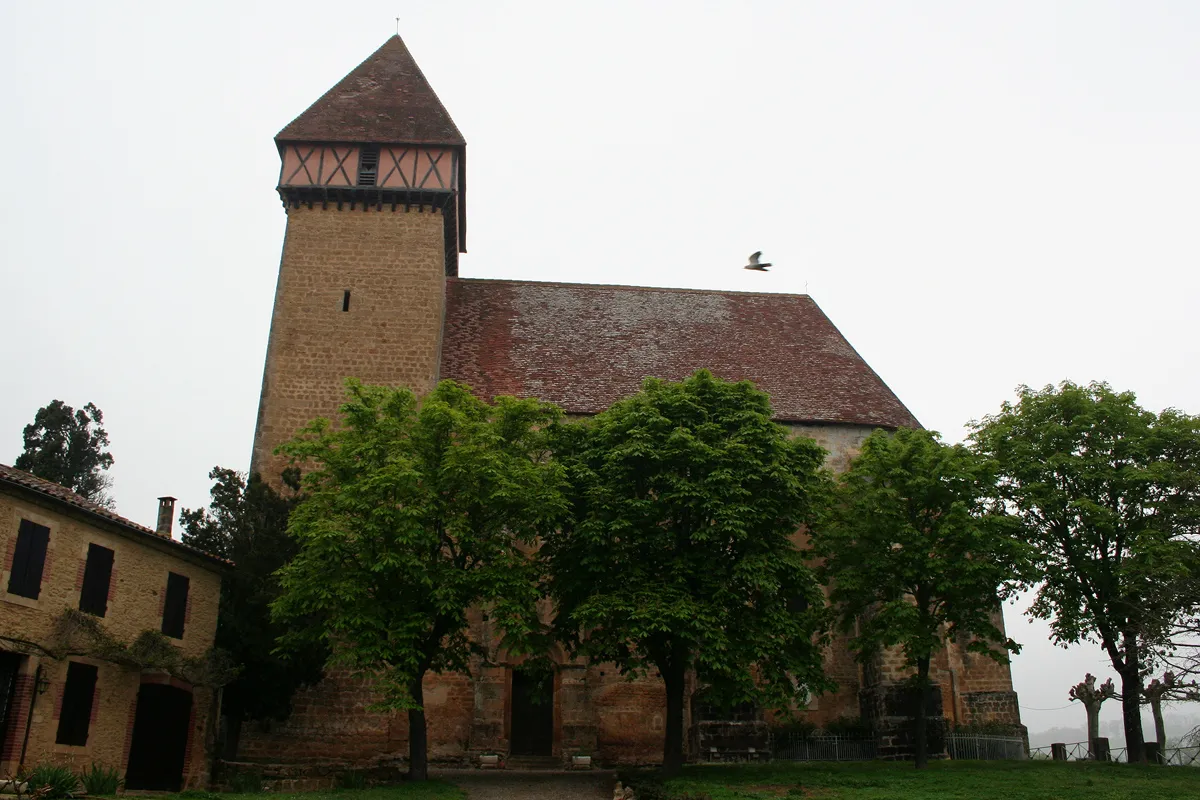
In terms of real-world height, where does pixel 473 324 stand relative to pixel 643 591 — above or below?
above

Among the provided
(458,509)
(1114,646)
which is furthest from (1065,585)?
(458,509)

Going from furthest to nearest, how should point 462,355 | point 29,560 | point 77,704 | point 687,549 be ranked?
point 462,355
point 687,549
point 77,704
point 29,560

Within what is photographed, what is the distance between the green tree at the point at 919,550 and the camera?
71.3ft

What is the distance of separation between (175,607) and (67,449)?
14.5 meters

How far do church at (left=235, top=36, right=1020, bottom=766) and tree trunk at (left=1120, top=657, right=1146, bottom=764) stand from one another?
3.39 meters

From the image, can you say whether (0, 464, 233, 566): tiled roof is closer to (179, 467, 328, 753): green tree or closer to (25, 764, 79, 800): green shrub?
(179, 467, 328, 753): green tree

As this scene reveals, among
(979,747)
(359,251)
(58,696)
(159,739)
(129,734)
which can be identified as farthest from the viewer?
(359,251)

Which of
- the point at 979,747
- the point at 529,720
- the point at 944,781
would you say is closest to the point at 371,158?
the point at 529,720

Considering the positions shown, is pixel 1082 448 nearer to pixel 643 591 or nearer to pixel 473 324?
pixel 643 591

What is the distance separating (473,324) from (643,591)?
538 inches

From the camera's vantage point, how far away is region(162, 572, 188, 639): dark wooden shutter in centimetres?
2062

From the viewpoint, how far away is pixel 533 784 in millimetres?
20719

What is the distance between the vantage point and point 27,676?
1688 cm

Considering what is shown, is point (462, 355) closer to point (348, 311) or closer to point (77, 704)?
point (348, 311)
